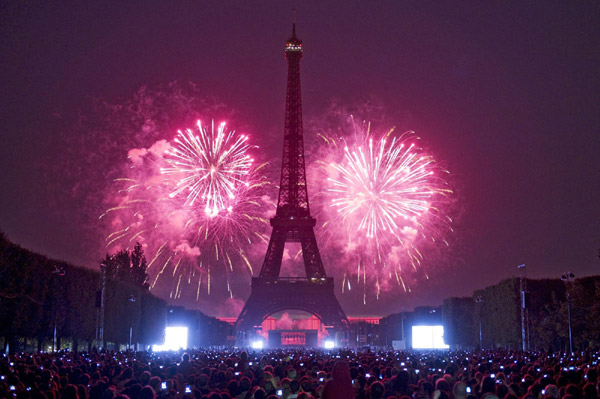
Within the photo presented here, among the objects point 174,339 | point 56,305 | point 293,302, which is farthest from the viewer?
point 174,339

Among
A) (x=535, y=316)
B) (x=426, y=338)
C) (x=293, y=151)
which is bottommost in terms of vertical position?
(x=426, y=338)

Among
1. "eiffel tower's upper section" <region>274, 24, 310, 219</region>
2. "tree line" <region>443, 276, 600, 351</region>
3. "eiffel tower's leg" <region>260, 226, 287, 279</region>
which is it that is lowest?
"tree line" <region>443, 276, 600, 351</region>

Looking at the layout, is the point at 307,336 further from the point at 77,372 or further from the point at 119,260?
the point at 77,372

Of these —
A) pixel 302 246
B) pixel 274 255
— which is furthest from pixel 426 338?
pixel 274 255

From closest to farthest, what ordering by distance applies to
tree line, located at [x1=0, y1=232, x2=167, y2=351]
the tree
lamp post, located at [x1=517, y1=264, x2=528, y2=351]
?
tree line, located at [x1=0, y1=232, x2=167, y2=351] < lamp post, located at [x1=517, y1=264, x2=528, y2=351] < the tree

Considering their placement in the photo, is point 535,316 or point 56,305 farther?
point 535,316

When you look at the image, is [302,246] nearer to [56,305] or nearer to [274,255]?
[274,255]

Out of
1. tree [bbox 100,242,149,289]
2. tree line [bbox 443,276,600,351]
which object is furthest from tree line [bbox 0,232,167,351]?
tree line [bbox 443,276,600,351]

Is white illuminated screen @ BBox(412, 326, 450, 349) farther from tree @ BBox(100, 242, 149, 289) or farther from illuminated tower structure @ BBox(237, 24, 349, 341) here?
tree @ BBox(100, 242, 149, 289)
